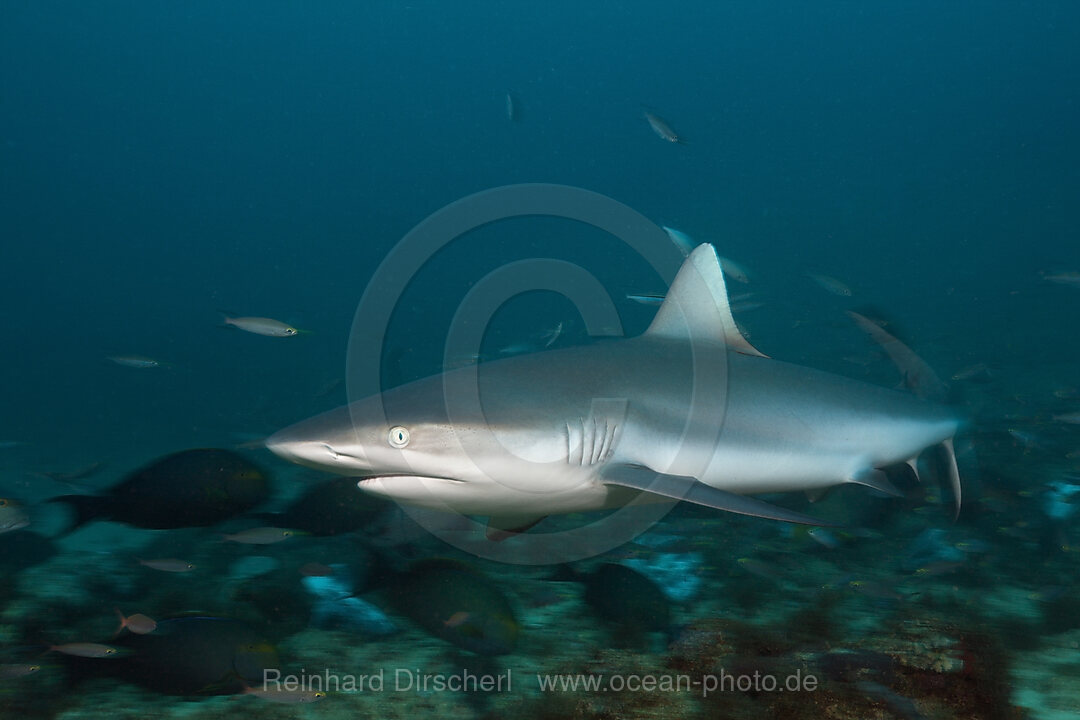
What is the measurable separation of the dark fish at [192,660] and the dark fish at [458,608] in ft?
1.85

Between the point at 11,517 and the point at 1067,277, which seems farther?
the point at 1067,277

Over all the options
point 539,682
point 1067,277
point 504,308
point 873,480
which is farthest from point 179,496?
point 504,308

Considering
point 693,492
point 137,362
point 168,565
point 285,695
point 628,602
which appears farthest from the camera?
point 137,362

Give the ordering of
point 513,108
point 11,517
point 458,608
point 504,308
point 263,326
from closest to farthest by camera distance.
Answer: point 458,608 < point 11,517 < point 263,326 < point 513,108 < point 504,308

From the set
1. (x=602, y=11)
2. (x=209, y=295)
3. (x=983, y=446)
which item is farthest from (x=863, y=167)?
(x=983, y=446)

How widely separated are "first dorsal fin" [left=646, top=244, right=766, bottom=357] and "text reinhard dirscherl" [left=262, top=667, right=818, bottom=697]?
2.10 m

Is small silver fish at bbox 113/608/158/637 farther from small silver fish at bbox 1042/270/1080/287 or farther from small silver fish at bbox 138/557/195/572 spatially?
small silver fish at bbox 1042/270/1080/287

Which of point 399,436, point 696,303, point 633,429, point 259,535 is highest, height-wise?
point 696,303

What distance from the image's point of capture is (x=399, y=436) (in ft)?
7.72

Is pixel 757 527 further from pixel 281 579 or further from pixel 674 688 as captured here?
pixel 281 579

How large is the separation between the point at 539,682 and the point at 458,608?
444 millimetres

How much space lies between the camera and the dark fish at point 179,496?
2.95 m

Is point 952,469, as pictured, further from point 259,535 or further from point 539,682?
point 259,535

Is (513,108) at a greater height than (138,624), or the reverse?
(513,108)
